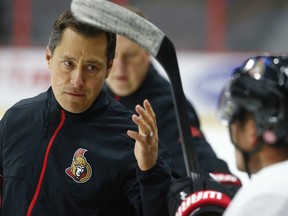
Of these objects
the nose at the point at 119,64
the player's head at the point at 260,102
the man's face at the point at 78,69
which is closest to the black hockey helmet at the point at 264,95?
the player's head at the point at 260,102

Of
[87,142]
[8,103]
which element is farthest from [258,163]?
[8,103]

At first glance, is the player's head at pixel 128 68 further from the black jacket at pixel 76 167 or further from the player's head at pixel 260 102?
the player's head at pixel 260 102

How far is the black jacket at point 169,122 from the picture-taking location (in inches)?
96.6

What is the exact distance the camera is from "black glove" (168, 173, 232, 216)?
5.07 feet

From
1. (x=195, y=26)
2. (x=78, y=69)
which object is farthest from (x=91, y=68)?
(x=195, y=26)

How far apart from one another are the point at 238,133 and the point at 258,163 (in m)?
0.07

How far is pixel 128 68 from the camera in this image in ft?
8.94

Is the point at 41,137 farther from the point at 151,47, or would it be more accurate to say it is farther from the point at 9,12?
the point at 9,12

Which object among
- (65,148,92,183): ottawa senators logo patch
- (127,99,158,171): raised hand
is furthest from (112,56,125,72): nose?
(127,99,158,171): raised hand

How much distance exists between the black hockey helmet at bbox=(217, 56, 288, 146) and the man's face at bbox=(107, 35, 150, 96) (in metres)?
1.16

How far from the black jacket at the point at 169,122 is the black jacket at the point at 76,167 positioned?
65cm

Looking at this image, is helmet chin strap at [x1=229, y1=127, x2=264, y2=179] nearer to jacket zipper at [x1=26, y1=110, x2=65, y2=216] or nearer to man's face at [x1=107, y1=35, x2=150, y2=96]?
jacket zipper at [x1=26, y1=110, x2=65, y2=216]

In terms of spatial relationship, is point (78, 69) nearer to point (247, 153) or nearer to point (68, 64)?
point (68, 64)

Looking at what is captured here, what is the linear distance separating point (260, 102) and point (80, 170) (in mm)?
504
